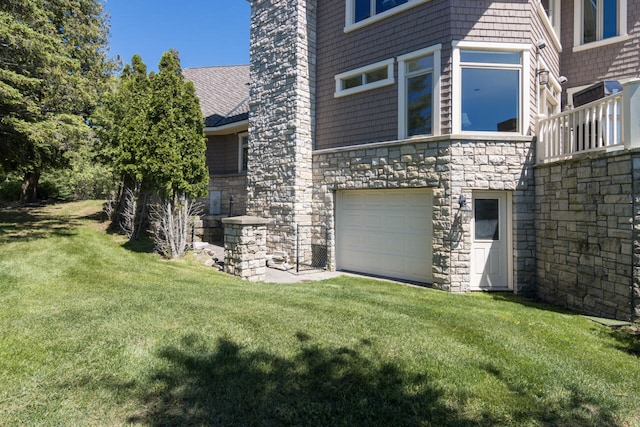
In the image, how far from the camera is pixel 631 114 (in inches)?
209

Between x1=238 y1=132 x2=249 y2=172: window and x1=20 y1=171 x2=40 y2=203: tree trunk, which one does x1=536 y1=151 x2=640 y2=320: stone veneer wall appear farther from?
x1=20 y1=171 x2=40 y2=203: tree trunk

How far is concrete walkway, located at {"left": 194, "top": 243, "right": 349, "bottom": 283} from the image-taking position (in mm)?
8165

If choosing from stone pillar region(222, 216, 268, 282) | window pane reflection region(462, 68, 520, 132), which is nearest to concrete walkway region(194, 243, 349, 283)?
stone pillar region(222, 216, 268, 282)

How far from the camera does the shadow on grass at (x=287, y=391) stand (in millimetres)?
2549

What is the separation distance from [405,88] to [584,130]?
367cm

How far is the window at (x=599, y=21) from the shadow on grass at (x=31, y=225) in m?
15.6

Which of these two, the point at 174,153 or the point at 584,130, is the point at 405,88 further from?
the point at 174,153

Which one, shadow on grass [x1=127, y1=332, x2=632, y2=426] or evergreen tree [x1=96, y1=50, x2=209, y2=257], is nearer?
shadow on grass [x1=127, y1=332, x2=632, y2=426]

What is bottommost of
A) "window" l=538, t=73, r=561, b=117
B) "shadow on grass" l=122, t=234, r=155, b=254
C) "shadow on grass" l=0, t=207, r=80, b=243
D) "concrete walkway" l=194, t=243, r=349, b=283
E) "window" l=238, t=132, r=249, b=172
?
"concrete walkway" l=194, t=243, r=349, b=283

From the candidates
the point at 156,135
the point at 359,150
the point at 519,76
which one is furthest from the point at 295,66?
the point at 519,76

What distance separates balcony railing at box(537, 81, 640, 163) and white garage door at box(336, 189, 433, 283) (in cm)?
261

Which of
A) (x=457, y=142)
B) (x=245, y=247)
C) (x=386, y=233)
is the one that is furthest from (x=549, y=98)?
(x=245, y=247)

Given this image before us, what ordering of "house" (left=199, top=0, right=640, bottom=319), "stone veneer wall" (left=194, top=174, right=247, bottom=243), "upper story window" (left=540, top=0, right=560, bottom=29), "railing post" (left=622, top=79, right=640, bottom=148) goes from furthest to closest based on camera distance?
"stone veneer wall" (left=194, top=174, right=247, bottom=243) < "upper story window" (left=540, top=0, right=560, bottom=29) < "house" (left=199, top=0, right=640, bottom=319) < "railing post" (left=622, top=79, right=640, bottom=148)

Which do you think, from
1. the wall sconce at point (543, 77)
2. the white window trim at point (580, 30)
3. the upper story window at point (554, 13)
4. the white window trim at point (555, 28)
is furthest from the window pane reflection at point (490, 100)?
the upper story window at point (554, 13)
